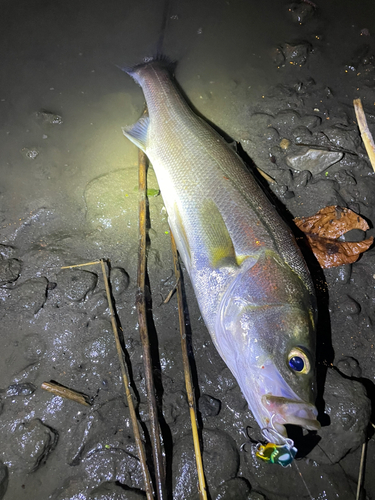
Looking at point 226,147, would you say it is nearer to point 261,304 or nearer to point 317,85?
point 261,304

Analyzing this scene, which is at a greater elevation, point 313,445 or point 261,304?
point 261,304

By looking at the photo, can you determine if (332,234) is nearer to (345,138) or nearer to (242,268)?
(345,138)

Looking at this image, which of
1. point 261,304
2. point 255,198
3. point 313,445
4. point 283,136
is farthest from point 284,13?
point 313,445

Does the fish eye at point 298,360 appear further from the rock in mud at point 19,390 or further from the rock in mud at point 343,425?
the rock in mud at point 19,390

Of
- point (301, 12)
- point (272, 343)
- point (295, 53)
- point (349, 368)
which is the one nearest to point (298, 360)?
point (272, 343)

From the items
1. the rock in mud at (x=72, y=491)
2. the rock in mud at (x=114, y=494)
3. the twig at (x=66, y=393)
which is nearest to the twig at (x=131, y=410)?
the rock in mud at (x=114, y=494)
